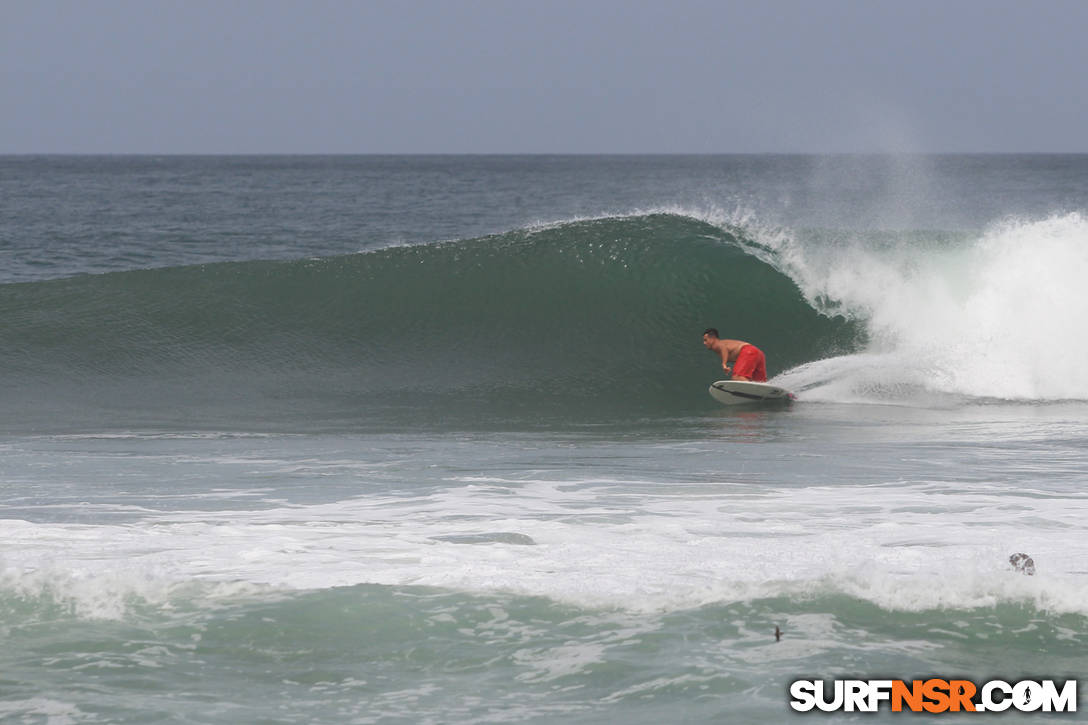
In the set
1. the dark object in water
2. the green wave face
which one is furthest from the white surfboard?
the dark object in water

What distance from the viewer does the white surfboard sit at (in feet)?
40.4

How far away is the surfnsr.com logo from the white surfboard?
766 centimetres

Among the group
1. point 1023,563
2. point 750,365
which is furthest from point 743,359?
point 1023,563

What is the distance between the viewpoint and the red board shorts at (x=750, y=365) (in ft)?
41.4

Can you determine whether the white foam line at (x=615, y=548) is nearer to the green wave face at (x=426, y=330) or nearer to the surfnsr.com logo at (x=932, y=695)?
the surfnsr.com logo at (x=932, y=695)

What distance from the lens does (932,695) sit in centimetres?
459

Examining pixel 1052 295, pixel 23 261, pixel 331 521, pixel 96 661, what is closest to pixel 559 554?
pixel 331 521

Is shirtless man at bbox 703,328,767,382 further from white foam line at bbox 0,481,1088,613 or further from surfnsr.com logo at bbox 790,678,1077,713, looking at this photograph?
surfnsr.com logo at bbox 790,678,1077,713

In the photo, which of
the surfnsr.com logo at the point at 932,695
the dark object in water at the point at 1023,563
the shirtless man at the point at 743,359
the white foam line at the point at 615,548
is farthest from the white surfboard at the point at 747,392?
the surfnsr.com logo at the point at 932,695

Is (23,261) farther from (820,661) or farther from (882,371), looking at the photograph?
(820,661)

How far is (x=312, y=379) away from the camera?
566 inches

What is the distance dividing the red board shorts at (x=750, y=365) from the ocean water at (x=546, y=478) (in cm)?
47

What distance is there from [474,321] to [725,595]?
11.2m

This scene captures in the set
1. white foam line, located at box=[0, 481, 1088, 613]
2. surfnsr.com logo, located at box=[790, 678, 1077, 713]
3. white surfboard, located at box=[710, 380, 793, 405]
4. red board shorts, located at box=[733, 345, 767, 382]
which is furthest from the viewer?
red board shorts, located at box=[733, 345, 767, 382]
